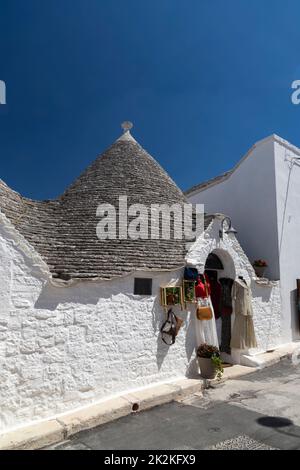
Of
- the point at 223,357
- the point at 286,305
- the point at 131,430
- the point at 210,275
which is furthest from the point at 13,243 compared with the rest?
the point at 286,305

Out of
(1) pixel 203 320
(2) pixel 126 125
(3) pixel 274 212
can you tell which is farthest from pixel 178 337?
(2) pixel 126 125

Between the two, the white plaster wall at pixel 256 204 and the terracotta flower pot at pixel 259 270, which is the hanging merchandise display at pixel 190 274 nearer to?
the terracotta flower pot at pixel 259 270

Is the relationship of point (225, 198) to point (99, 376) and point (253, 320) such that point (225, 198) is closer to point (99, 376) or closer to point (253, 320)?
point (253, 320)

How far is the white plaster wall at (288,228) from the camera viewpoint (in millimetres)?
10727

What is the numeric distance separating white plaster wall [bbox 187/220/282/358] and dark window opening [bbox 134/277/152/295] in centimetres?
130

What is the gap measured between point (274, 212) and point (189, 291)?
16.7ft

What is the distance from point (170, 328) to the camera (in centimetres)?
702

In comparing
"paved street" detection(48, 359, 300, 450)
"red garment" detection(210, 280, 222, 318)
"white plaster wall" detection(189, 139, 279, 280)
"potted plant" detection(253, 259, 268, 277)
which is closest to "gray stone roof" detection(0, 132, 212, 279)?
"red garment" detection(210, 280, 222, 318)

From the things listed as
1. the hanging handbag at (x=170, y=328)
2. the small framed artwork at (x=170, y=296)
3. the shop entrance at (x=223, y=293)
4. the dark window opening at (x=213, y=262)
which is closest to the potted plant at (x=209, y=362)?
the hanging handbag at (x=170, y=328)

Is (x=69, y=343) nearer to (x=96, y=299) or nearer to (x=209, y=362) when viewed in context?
(x=96, y=299)

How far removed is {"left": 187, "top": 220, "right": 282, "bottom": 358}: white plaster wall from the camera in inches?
325

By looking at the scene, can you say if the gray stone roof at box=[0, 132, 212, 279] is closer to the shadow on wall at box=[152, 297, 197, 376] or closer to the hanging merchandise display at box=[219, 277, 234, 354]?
the shadow on wall at box=[152, 297, 197, 376]
